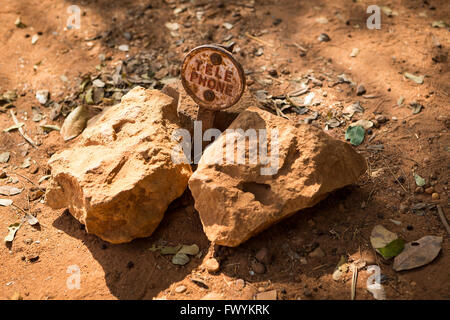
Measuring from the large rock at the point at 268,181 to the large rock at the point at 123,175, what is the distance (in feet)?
0.82

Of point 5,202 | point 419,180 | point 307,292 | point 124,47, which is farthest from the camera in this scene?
point 124,47

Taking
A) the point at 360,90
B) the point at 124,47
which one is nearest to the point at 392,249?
the point at 360,90

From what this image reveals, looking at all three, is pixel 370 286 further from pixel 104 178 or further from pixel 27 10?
pixel 27 10

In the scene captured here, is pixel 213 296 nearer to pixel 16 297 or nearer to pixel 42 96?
pixel 16 297

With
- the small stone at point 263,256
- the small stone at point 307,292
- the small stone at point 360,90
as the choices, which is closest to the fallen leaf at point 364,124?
the small stone at point 360,90

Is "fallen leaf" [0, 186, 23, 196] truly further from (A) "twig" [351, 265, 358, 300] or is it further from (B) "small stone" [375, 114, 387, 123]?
(B) "small stone" [375, 114, 387, 123]

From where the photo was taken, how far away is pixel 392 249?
2609 millimetres

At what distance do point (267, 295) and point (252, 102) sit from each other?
153cm

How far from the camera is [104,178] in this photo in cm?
275

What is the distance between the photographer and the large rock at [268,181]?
2.60 meters

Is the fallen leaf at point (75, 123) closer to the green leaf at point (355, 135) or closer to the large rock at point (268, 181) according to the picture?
the large rock at point (268, 181)

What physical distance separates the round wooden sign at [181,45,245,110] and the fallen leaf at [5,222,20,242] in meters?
1.61

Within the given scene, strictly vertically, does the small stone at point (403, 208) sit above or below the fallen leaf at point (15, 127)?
above

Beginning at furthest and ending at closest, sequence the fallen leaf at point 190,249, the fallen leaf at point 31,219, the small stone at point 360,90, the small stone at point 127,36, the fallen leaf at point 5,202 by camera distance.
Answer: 1. the small stone at point 127,36
2. the small stone at point 360,90
3. the fallen leaf at point 5,202
4. the fallen leaf at point 31,219
5. the fallen leaf at point 190,249
